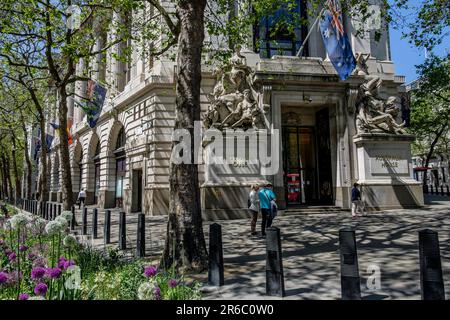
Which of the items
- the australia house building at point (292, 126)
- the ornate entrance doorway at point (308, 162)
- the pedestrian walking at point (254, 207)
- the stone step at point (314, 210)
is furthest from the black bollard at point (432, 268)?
the ornate entrance doorway at point (308, 162)

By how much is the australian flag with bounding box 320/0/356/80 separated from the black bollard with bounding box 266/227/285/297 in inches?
434

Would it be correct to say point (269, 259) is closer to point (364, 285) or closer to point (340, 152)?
point (364, 285)

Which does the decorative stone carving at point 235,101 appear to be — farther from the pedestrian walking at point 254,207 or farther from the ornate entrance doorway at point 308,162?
the pedestrian walking at point 254,207

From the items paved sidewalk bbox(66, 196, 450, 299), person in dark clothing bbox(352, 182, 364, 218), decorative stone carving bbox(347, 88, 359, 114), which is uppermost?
decorative stone carving bbox(347, 88, 359, 114)

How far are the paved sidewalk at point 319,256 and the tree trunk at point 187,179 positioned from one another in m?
0.61

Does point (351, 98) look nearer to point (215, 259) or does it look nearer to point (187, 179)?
point (187, 179)

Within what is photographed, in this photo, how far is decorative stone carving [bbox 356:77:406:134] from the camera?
17.9m

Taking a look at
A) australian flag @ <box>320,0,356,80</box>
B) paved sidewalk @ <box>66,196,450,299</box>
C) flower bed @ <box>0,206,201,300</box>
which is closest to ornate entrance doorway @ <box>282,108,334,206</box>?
australian flag @ <box>320,0,356,80</box>

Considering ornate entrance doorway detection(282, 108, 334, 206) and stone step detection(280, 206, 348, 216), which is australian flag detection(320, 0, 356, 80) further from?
stone step detection(280, 206, 348, 216)

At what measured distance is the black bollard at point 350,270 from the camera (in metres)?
4.53

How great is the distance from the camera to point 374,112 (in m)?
18.5

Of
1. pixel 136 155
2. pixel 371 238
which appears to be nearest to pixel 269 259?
pixel 371 238

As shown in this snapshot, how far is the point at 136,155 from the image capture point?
822 inches

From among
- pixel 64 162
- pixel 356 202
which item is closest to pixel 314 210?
pixel 356 202
